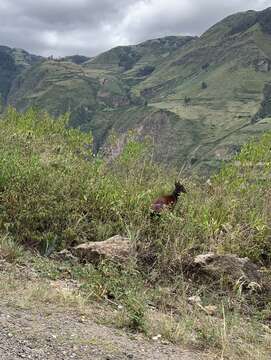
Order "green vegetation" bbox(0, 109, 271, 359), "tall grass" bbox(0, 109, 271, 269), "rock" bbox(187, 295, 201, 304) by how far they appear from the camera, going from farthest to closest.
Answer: "tall grass" bbox(0, 109, 271, 269)
"rock" bbox(187, 295, 201, 304)
"green vegetation" bbox(0, 109, 271, 359)

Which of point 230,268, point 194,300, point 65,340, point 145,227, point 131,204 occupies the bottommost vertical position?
point 194,300

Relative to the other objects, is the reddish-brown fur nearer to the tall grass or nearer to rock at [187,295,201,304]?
the tall grass

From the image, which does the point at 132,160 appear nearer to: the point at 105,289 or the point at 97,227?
the point at 97,227

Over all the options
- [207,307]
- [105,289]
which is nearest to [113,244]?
[105,289]

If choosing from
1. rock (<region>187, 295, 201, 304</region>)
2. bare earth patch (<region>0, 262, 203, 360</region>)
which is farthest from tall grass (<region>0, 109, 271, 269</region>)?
bare earth patch (<region>0, 262, 203, 360</region>)

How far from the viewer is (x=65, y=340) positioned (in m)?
3.41

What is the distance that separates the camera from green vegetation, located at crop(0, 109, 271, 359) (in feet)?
13.8

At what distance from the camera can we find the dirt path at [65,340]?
3.20 m

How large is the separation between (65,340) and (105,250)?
1.97 metres

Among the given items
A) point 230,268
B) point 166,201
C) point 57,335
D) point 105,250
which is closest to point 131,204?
point 166,201

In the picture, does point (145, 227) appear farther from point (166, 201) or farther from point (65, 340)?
point (65, 340)

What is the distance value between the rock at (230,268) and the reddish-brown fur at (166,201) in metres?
0.90

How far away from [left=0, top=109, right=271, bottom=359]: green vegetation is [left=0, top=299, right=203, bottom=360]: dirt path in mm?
231

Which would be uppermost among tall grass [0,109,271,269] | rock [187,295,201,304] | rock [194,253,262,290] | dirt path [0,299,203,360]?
tall grass [0,109,271,269]
